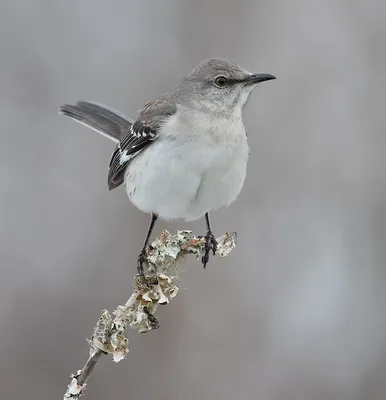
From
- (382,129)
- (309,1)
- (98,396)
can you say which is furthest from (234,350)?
(309,1)

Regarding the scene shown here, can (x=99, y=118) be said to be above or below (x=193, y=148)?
above

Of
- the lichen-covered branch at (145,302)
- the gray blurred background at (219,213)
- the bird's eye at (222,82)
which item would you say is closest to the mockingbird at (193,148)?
the bird's eye at (222,82)

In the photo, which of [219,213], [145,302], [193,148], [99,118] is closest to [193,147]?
[193,148]

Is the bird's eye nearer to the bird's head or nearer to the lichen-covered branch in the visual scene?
the bird's head

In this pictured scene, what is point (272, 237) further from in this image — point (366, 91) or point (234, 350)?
point (366, 91)

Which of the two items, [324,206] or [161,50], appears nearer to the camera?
[324,206]

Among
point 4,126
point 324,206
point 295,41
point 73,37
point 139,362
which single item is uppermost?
point 295,41

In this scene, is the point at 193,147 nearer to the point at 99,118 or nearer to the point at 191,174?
the point at 191,174
